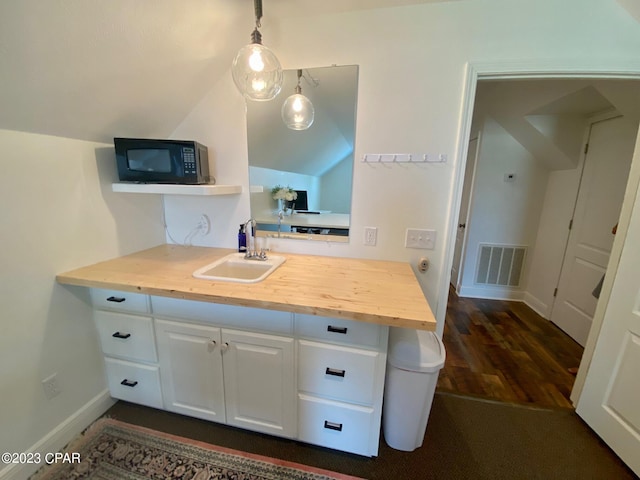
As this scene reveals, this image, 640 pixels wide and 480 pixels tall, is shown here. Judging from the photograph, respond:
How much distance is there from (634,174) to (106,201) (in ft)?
9.88

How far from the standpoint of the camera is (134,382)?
153 cm

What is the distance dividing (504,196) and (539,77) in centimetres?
206

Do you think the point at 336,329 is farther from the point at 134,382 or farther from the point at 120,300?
the point at 134,382

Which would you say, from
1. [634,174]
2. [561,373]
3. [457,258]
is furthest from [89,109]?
[457,258]

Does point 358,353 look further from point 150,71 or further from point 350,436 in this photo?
point 150,71

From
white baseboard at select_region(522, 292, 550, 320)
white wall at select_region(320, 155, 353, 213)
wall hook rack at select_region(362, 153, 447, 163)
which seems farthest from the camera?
white baseboard at select_region(522, 292, 550, 320)

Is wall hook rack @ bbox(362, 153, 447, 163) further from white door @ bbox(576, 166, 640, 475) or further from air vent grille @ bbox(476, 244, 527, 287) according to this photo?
air vent grille @ bbox(476, 244, 527, 287)

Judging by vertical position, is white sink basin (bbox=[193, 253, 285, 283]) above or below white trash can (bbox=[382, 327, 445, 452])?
above

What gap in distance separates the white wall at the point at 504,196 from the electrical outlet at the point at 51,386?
12.7 ft

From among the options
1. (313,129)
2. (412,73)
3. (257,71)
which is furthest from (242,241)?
(412,73)

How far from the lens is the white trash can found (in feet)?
4.18

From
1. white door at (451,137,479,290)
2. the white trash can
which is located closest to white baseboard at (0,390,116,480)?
the white trash can

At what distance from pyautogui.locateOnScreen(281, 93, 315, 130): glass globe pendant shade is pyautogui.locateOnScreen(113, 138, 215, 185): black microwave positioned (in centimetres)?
61

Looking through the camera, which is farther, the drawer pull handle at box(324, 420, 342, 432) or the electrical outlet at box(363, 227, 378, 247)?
the electrical outlet at box(363, 227, 378, 247)
